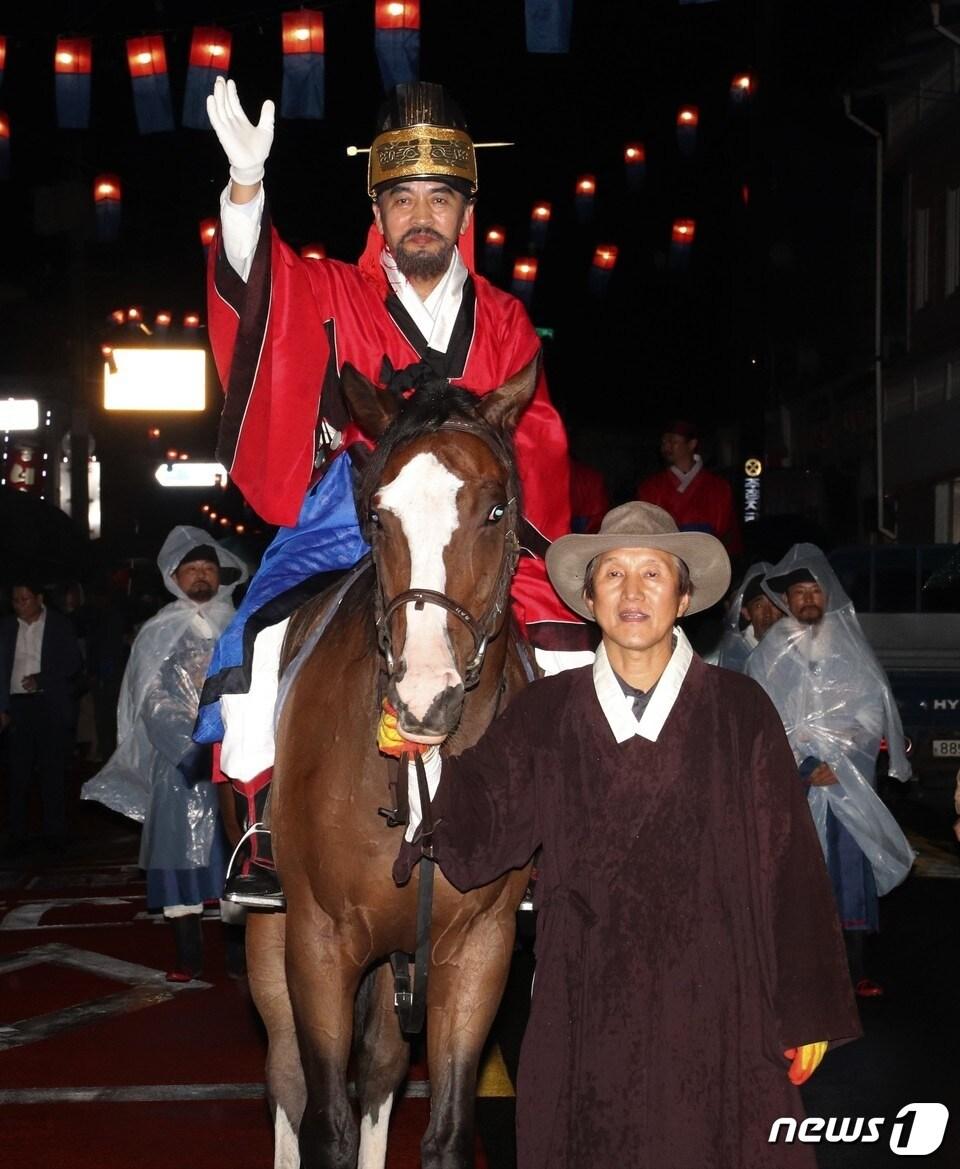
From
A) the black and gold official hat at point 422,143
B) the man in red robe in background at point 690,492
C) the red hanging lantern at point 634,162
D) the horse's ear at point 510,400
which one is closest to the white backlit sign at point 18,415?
the red hanging lantern at point 634,162

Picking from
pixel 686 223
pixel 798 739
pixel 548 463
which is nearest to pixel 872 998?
pixel 798 739

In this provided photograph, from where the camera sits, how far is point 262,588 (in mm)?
5301

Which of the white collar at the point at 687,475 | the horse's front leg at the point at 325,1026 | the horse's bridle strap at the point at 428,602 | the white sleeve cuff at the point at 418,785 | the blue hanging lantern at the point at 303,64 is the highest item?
the blue hanging lantern at the point at 303,64

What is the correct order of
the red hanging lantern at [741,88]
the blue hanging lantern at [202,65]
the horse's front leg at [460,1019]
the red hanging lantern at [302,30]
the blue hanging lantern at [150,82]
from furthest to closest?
1. the red hanging lantern at [741,88]
2. the blue hanging lantern at [150,82]
3. the blue hanging lantern at [202,65]
4. the red hanging lantern at [302,30]
5. the horse's front leg at [460,1019]

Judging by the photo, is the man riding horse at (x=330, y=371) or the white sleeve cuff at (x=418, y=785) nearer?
the white sleeve cuff at (x=418, y=785)

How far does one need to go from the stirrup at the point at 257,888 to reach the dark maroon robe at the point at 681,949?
4.95ft

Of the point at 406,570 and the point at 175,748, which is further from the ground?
the point at 406,570

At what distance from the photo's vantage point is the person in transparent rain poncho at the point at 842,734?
8.22m

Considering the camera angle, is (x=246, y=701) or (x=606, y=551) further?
(x=246, y=701)

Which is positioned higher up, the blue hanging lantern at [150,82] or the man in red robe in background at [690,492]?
the blue hanging lantern at [150,82]

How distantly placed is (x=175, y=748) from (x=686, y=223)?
15.1 meters

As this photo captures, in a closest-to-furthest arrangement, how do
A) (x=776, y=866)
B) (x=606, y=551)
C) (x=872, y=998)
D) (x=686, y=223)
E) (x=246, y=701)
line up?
(x=776, y=866)
(x=606, y=551)
(x=246, y=701)
(x=872, y=998)
(x=686, y=223)

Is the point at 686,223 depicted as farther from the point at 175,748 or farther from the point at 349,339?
the point at 349,339

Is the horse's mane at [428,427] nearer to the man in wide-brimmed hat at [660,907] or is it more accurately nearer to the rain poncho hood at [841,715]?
the man in wide-brimmed hat at [660,907]
